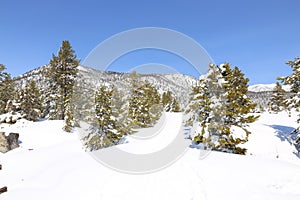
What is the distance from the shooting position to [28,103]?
98.2 feet

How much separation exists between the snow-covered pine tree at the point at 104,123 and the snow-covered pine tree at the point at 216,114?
7.53m

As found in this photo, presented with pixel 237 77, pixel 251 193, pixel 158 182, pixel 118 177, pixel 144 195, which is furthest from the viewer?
pixel 237 77

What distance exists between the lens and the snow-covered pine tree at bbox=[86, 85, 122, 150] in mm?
19094

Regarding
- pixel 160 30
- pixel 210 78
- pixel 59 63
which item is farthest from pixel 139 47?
pixel 59 63

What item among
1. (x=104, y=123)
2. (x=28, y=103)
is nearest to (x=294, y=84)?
(x=104, y=123)

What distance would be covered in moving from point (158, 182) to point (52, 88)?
1243 inches

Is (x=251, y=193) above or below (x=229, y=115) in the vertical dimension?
below

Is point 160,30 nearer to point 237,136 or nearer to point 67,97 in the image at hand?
point 237,136

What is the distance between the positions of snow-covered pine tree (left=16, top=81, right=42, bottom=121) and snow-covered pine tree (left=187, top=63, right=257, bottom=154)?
2426 cm

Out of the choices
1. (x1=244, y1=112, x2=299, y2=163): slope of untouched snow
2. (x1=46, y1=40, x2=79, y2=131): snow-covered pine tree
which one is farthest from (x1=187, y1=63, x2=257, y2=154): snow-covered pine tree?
(x1=46, y1=40, x2=79, y2=131): snow-covered pine tree

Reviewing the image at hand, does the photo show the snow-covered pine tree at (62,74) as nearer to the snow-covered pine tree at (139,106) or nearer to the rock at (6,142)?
the snow-covered pine tree at (139,106)

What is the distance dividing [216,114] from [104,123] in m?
10.1

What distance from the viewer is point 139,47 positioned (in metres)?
16.3

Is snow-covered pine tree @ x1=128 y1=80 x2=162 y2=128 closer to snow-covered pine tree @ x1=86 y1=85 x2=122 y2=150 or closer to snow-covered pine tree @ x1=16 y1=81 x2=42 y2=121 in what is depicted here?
snow-covered pine tree @ x1=86 y1=85 x2=122 y2=150
